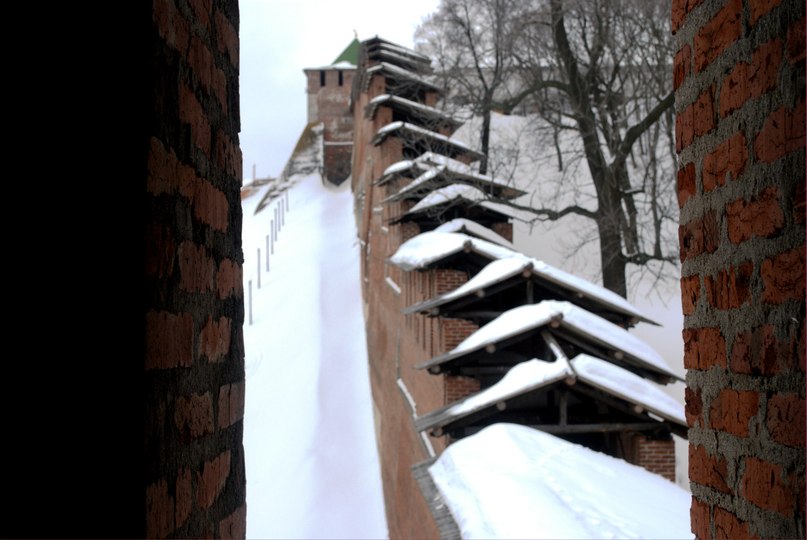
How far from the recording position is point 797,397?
2.09 m

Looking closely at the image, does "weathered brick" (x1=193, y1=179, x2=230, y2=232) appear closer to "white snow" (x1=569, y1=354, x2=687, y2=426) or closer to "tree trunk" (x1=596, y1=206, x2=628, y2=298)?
"white snow" (x1=569, y1=354, x2=687, y2=426)

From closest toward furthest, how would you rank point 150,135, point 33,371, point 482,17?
point 33,371 → point 150,135 → point 482,17

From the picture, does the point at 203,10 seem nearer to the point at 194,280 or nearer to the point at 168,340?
the point at 194,280

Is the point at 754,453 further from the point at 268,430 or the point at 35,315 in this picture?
the point at 268,430

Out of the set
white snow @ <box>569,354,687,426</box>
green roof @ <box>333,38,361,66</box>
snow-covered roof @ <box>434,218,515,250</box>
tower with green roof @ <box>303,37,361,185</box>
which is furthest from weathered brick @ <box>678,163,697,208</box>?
green roof @ <box>333,38,361,66</box>

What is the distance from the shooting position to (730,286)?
2445mm

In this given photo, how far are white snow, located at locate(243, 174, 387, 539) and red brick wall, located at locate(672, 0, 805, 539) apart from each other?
47.3 ft

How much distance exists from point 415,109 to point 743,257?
22.0 meters

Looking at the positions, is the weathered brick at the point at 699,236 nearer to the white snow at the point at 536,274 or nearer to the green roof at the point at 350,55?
the white snow at the point at 536,274

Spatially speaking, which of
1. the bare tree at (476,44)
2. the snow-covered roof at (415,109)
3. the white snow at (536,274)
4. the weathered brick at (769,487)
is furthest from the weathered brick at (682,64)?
the snow-covered roof at (415,109)

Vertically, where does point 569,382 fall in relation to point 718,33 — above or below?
below

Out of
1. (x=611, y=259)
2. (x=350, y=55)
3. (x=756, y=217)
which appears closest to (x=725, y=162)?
(x=756, y=217)

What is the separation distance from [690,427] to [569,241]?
2379 cm

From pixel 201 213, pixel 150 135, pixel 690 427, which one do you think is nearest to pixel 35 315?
pixel 150 135
